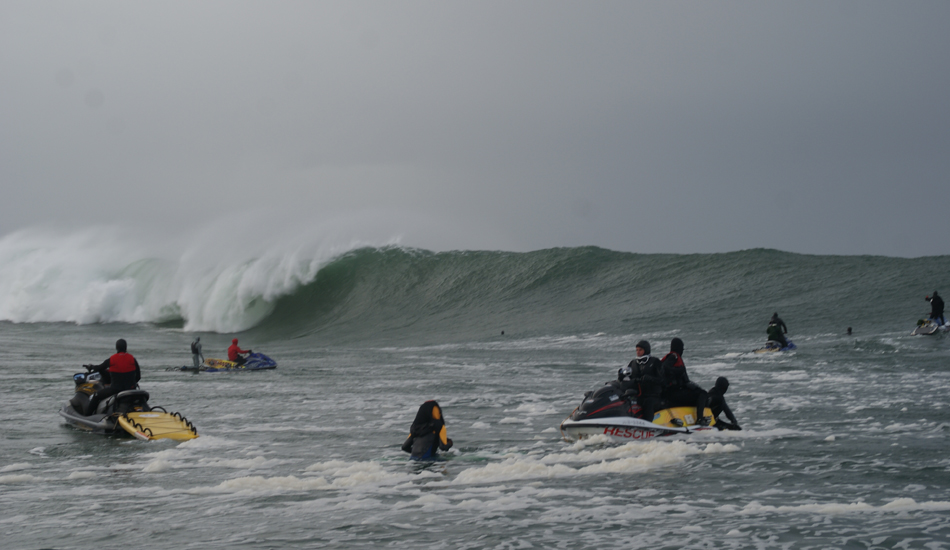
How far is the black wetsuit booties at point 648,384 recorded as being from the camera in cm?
1068

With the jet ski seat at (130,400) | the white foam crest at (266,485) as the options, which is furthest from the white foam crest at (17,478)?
the jet ski seat at (130,400)

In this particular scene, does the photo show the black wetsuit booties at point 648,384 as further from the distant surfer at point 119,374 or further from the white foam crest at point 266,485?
the distant surfer at point 119,374

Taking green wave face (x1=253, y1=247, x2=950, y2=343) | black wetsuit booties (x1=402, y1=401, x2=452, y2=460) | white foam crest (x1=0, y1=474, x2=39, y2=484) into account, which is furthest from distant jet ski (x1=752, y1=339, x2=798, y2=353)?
white foam crest (x1=0, y1=474, x2=39, y2=484)

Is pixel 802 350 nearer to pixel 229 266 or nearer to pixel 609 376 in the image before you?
pixel 609 376

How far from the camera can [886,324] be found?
25906 millimetres

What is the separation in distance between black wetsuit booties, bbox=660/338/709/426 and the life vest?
8.01 meters

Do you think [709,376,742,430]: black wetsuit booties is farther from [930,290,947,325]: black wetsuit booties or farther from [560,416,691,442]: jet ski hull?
[930,290,947,325]: black wetsuit booties

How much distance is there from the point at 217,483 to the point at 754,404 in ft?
29.3

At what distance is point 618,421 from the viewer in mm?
10375

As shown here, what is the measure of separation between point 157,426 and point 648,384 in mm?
6888

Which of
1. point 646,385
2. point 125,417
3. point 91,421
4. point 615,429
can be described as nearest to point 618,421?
point 615,429

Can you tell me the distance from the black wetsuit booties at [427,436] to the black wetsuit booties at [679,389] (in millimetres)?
3158

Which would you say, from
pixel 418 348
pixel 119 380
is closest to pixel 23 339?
pixel 418 348

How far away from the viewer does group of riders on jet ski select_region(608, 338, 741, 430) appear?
421 inches
